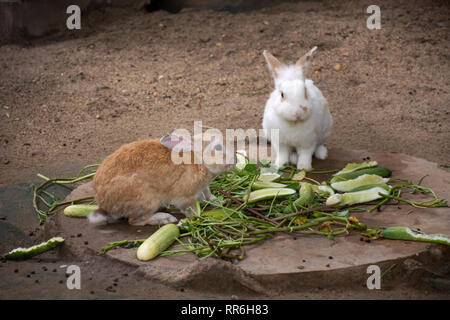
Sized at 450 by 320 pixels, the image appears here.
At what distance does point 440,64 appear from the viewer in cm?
928

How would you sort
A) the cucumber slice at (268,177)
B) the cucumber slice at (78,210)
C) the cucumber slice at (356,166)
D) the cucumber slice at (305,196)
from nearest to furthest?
the cucumber slice at (305,196), the cucumber slice at (78,210), the cucumber slice at (268,177), the cucumber slice at (356,166)

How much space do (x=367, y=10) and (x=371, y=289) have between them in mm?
8616

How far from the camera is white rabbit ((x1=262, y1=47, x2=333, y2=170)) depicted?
5137 mm

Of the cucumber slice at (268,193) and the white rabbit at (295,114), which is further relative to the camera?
the white rabbit at (295,114)

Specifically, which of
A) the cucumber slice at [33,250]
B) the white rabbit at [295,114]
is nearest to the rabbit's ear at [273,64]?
the white rabbit at [295,114]

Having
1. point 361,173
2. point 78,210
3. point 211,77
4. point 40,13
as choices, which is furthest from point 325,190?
point 40,13

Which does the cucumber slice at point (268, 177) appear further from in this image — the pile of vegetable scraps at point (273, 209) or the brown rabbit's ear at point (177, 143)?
the brown rabbit's ear at point (177, 143)

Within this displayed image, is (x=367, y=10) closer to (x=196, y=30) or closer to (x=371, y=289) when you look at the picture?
(x=196, y=30)

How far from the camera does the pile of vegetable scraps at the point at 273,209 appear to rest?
4.05 metres

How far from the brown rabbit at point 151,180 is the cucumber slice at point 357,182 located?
3.41 feet

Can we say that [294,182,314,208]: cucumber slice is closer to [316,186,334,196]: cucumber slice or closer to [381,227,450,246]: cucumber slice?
[316,186,334,196]: cucumber slice

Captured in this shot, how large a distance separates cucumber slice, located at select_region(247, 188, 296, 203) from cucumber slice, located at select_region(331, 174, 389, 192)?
499 mm

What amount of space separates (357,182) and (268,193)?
895 mm

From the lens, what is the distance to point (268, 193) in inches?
182
